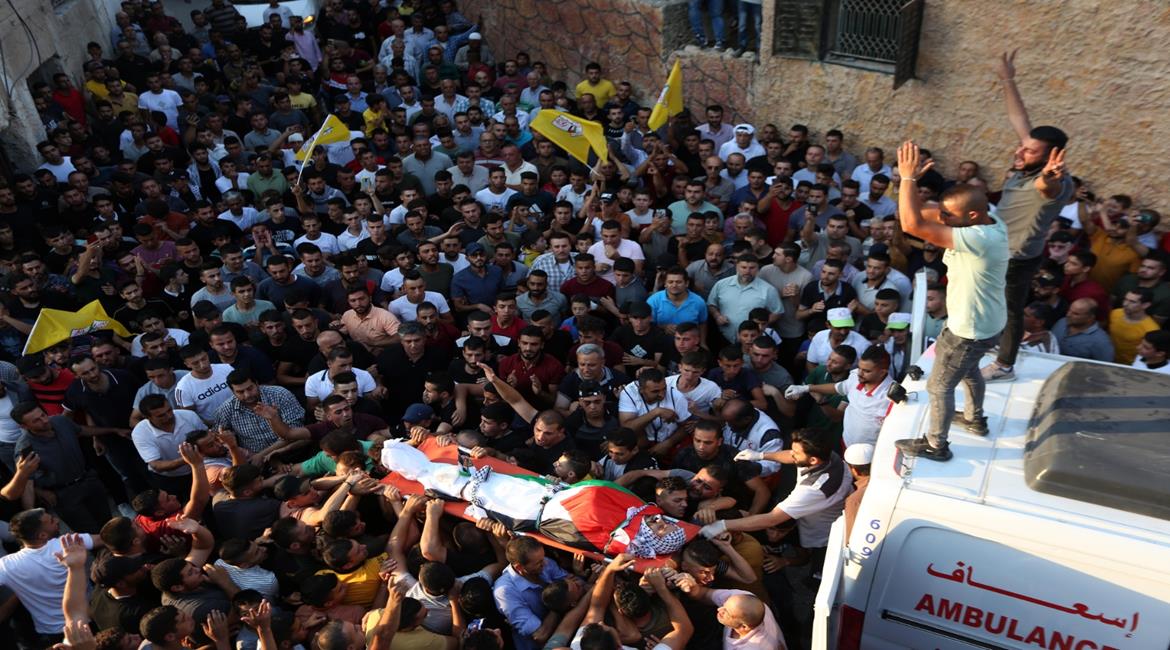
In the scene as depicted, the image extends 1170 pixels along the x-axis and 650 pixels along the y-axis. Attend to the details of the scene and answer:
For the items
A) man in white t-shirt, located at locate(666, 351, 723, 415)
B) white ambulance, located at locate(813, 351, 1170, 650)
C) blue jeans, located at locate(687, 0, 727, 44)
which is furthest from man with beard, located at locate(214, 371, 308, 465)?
blue jeans, located at locate(687, 0, 727, 44)

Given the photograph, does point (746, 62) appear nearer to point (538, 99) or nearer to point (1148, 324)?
point (538, 99)

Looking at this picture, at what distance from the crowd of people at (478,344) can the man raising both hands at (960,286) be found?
2cm

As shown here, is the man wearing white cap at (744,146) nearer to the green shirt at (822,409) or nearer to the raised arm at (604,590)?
the green shirt at (822,409)

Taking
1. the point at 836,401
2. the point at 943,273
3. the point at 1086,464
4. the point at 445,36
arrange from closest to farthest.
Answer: the point at 1086,464, the point at 836,401, the point at 943,273, the point at 445,36

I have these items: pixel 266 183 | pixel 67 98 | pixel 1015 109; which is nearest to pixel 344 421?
pixel 1015 109

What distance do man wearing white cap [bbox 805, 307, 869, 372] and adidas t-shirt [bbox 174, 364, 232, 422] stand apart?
15.2ft

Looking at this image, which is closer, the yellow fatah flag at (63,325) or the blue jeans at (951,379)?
the blue jeans at (951,379)

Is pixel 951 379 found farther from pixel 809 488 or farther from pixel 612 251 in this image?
pixel 612 251

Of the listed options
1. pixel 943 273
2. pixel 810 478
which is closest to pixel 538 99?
pixel 943 273

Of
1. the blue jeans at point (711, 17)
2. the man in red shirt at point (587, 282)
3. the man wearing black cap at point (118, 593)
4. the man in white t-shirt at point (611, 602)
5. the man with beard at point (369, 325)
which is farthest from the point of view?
the blue jeans at point (711, 17)

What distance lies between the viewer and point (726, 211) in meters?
9.93

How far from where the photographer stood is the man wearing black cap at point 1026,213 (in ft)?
15.3

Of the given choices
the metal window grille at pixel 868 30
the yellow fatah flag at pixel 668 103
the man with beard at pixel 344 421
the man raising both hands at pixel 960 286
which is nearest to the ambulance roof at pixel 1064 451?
the man raising both hands at pixel 960 286

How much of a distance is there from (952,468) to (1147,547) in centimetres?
80
